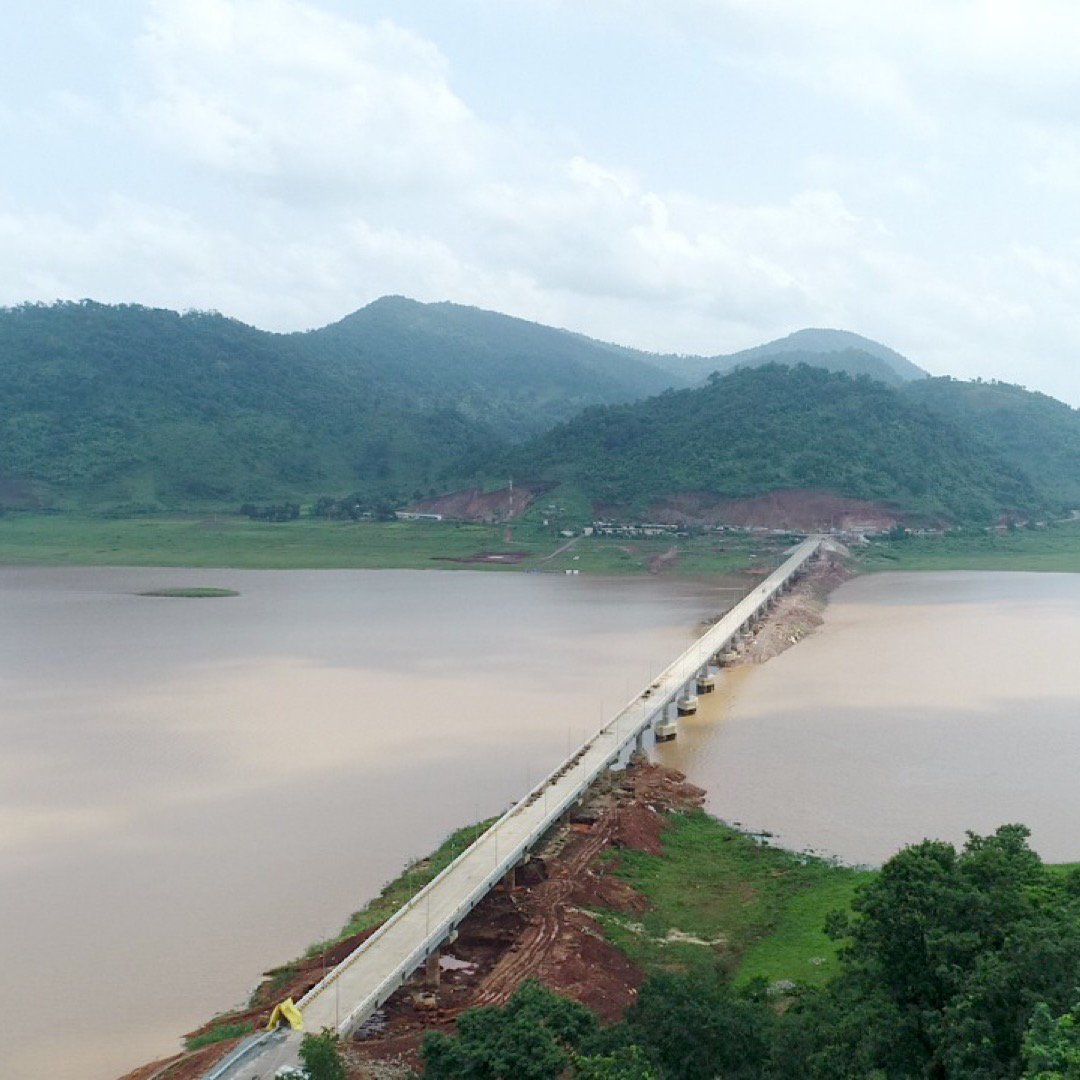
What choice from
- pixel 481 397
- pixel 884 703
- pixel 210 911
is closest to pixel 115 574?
pixel 884 703

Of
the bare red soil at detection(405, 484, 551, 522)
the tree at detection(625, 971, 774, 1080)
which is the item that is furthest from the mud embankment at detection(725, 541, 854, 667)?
the tree at detection(625, 971, 774, 1080)

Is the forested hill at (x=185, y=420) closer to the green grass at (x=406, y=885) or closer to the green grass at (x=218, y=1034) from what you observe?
the green grass at (x=406, y=885)

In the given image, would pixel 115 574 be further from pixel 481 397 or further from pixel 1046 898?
pixel 481 397

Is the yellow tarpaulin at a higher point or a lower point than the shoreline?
higher

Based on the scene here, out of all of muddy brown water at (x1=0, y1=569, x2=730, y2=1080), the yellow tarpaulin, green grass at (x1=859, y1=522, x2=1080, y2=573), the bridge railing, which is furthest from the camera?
green grass at (x1=859, y1=522, x2=1080, y2=573)

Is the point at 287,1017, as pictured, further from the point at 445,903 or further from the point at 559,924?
the point at 559,924

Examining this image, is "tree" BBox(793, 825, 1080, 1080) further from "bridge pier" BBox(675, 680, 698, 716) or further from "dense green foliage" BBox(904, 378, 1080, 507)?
"dense green foliage" BBox(904, 378, 1080, 507)
